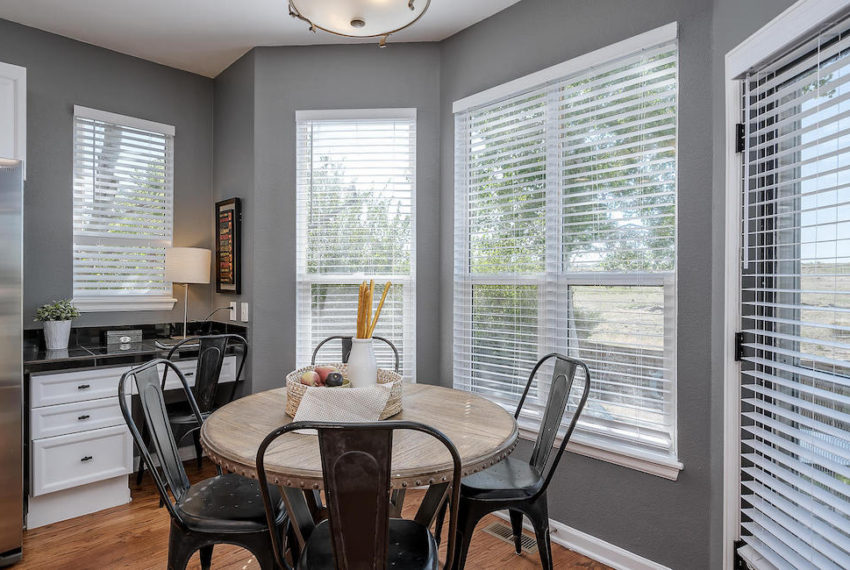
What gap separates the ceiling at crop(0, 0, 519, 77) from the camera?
2779 mm

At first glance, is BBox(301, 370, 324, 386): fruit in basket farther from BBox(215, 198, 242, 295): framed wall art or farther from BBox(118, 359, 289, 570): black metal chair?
BBox(215, 198, 242, 295): framed wall art

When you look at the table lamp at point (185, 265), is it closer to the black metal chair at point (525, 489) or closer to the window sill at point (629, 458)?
the black metal chair at point (525, 489)

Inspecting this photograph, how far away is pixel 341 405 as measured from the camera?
161 cm

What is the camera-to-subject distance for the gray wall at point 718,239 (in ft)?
6.10

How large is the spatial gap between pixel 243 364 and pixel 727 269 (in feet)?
9.34

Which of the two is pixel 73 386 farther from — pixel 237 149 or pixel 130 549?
pixel 237 149

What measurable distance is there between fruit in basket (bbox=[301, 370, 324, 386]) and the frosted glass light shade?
122 cm

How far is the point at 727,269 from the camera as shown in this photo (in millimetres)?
1821

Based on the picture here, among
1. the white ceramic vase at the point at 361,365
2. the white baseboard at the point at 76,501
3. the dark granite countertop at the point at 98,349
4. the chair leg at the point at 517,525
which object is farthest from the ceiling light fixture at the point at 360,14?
the white baseboard at the point at 76,501

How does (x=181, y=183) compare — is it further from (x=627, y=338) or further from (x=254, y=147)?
(x=627, y=338)

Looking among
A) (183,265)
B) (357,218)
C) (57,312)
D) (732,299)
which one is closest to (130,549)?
(57,312)

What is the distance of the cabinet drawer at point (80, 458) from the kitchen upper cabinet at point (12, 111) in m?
1.49

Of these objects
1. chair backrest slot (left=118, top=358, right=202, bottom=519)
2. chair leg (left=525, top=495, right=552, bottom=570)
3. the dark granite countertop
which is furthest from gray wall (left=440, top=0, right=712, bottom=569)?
the dark granite countertop

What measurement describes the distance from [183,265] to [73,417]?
109 cm
